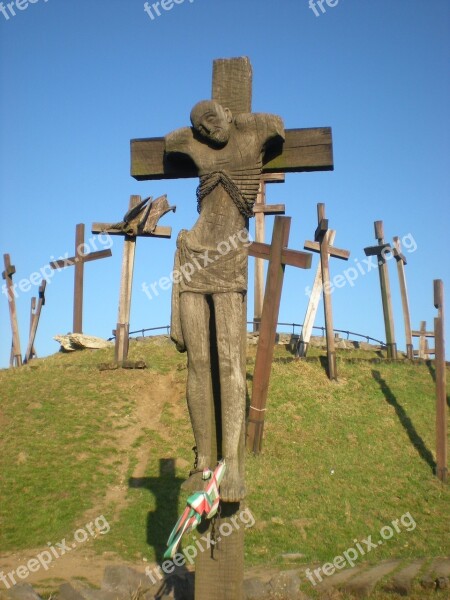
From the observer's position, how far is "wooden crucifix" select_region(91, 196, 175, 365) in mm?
17203

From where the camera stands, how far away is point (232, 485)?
16.1ft

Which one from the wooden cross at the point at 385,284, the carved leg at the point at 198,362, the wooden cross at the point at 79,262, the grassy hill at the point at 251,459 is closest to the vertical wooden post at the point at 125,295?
the grassy hill at the point at 251,459

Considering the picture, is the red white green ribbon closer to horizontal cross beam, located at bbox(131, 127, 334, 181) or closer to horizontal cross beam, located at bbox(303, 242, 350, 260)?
horizontal cross beam, located at bbox(131, 127, 334, 181)

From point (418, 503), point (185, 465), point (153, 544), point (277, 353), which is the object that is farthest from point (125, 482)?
point (277, 353)

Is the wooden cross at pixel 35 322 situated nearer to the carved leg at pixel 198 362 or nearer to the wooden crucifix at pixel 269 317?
the wooden crucifix at pixel 269 317

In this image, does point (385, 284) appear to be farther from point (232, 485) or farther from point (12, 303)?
point (232, 485)

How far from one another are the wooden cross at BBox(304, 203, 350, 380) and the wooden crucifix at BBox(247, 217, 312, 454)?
4.43 m

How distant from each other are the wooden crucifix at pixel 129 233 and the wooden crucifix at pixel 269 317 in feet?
12.6

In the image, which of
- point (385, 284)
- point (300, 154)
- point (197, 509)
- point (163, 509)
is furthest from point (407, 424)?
point (197, 509)

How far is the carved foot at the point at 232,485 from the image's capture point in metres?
4.89

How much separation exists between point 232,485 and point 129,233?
1317cm

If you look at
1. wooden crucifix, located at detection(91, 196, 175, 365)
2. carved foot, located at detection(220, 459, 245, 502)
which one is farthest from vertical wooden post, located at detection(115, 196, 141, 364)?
carved foot, located at detection(220, 459, 245, 502)

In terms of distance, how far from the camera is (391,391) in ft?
58.0

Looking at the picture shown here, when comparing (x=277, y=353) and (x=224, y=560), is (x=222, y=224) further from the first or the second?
(x=277, y=353)
